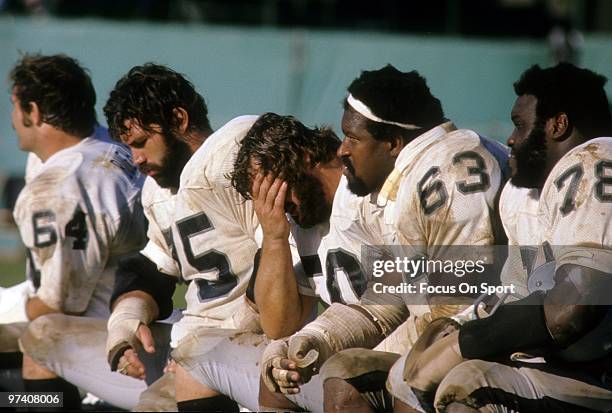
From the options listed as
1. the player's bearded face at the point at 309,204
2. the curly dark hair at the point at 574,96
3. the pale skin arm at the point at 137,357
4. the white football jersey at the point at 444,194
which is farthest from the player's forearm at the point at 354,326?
the curly dark hair at the point at 574,96

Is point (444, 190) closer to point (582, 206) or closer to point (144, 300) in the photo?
point (582, 206)

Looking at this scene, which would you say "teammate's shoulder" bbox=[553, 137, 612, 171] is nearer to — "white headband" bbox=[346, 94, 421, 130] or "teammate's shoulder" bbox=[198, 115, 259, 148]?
"white headband" bbox=[346, 94, 421, 130]

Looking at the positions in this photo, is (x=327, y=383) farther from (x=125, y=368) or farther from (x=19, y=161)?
(x=19, y=161)

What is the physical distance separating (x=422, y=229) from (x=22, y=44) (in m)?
7.05

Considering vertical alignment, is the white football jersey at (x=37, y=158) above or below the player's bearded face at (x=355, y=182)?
below

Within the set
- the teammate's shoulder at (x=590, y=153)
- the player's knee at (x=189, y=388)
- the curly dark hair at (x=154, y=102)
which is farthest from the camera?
the curly dark hair at (x=154, y=102)

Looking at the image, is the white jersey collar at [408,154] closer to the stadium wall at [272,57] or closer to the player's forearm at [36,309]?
the stadium wall at [272,57]

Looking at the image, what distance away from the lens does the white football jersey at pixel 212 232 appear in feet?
13.6

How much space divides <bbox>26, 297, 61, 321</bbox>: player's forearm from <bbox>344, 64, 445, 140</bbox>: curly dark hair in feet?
5.60

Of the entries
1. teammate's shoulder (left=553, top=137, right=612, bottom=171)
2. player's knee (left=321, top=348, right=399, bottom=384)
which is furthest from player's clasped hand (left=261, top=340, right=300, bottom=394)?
teammate's shoulder (left=553, top=137, right=612, bottom=171)

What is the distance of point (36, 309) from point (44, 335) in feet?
0.51

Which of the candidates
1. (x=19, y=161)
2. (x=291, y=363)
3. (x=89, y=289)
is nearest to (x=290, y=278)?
(x=291, y=363)

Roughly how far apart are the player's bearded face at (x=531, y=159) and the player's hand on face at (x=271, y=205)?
0.78 meters

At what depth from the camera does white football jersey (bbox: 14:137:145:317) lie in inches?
181
